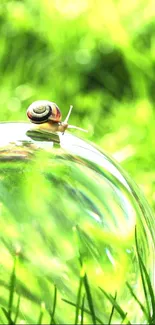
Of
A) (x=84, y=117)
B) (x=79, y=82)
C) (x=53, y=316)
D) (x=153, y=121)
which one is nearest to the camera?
(x=53, y=316)

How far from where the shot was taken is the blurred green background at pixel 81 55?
2.95m

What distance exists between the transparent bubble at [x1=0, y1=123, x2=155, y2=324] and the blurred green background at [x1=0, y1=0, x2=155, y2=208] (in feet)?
4.85

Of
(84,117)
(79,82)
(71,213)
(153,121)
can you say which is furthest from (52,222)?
(79,82)

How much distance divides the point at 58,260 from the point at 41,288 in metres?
0.07

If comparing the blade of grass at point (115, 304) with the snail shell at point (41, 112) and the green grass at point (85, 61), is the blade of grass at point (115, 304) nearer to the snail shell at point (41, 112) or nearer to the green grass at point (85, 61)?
the snail shell at point (41, 112)

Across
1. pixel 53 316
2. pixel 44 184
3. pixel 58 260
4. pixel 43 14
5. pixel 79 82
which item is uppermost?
pixel 43 14

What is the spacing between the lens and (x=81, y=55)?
321 centimetres

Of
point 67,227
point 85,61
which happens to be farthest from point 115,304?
point 85,61

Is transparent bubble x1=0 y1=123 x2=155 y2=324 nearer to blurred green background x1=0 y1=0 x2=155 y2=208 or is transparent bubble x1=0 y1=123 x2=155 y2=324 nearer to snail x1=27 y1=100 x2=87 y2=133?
snail x1=27 y1=100 x2=87 y2=133

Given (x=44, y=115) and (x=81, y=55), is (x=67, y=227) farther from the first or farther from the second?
(x=81, y=55)

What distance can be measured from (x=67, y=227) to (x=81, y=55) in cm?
201

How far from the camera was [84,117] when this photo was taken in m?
2.87

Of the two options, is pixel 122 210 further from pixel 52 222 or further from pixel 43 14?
pixel 43 14

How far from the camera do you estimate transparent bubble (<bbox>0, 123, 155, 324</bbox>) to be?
4.25 ft
